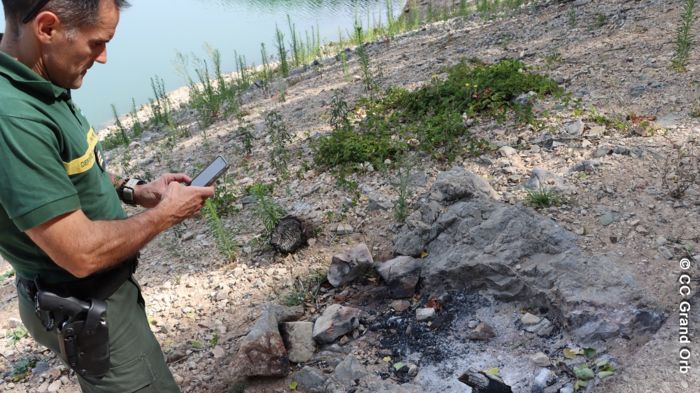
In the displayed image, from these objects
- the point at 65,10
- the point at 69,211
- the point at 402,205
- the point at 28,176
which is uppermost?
the point at 65,10

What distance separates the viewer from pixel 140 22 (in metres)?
21.8

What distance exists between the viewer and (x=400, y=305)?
3.55 m

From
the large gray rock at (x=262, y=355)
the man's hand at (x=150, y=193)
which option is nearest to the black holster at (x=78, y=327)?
the man's hand at (x=150, y=193)

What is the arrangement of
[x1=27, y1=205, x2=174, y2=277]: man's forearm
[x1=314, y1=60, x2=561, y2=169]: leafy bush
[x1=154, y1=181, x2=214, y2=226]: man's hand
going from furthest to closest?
[x1=314, y1=60, x2=561, y2=169]: leafy bush, [x1=154, y1=181, x2=214, y2=226]: man's hand, [x1=27, y1=205, x2=174, y2=277]: man's forearm

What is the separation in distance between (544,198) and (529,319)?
1208mm

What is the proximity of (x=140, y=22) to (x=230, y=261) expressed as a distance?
797 inches

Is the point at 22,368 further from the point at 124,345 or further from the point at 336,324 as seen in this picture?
the point at 336,324

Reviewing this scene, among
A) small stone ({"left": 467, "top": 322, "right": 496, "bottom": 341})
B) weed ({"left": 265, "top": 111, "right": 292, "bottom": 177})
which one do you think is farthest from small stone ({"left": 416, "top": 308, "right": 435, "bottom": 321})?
weed ({"left": 265, "top": 111, "right": 292, "bottom": 177})

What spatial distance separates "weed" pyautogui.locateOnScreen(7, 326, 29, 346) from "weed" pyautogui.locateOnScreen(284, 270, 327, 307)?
88.6 inches

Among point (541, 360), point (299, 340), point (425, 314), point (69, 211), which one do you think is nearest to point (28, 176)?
point (69, 211)

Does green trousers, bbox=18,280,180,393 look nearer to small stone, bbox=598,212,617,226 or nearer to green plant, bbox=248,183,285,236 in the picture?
green plant, bbox=248,183,285,236

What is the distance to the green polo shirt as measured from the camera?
1.70 meters

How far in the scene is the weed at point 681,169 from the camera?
3.78m

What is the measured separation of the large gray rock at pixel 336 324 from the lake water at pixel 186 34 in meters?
11.5
